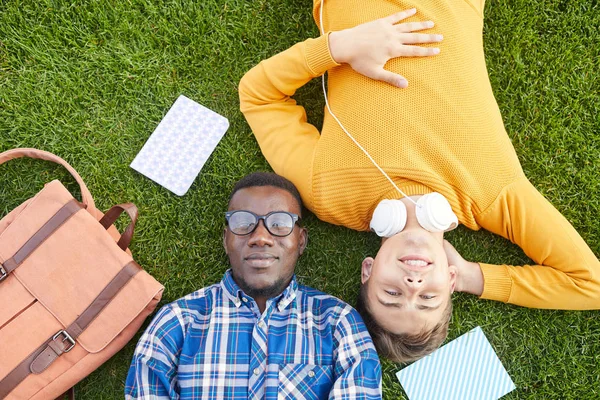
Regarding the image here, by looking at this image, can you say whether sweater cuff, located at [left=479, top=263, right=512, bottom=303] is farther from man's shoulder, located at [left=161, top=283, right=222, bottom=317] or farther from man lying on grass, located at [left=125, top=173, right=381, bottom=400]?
man's shoulder, located at [left=161, top=283, right=222, bottom=317]

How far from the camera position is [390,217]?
2172 mm

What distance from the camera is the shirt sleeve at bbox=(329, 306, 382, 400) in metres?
2.20

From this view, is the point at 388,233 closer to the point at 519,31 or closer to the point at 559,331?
the point at 559,331

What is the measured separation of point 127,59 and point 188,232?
105 cm

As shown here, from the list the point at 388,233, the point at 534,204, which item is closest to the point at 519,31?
the point at 534,204

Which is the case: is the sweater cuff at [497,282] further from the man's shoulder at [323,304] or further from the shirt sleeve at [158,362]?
the shirt sleeve at [158,362]

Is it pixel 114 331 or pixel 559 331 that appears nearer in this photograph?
pixel 114 331

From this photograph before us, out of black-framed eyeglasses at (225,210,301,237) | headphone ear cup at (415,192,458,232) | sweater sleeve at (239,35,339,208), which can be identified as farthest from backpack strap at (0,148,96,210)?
headphone ear cup at (415,192,458,232)

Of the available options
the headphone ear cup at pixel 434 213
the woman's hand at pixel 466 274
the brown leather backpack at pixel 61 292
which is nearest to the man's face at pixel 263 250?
the brown leather backpack at pixel 61 292

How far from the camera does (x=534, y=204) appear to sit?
231 cm

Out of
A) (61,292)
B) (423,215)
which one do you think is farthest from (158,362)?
(423,215)

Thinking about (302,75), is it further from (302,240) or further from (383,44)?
(302,240)

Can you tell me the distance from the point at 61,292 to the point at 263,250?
1002 mm

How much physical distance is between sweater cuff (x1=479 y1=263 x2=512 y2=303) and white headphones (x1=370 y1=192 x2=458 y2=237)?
1.76 feet
